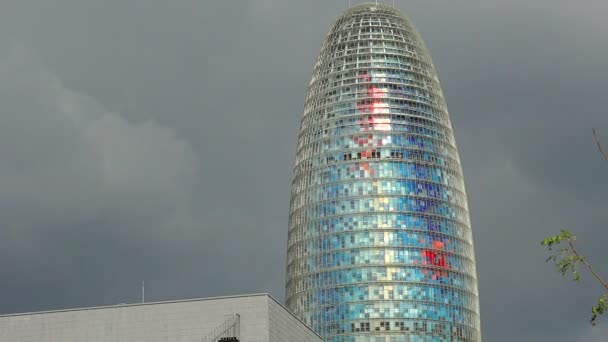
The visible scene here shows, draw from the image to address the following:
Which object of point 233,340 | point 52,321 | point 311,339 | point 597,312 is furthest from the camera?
point 311,339

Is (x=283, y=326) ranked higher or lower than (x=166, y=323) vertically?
lower

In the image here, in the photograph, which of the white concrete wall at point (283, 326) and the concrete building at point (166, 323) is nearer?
the concrete building at point (166, 323)

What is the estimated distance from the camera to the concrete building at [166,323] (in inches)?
4584

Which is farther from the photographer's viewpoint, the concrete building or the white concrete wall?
the white concrete wall

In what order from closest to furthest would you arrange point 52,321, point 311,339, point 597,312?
point 597,312 < point 52,321 < point 311,339

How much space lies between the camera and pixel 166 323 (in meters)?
119

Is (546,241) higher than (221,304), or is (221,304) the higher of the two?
(221,304)

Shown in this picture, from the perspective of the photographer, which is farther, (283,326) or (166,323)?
(283,326)

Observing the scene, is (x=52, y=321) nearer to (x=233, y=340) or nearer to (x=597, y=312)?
(x=233, y=340)

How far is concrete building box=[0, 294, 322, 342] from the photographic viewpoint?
11644 centimetres

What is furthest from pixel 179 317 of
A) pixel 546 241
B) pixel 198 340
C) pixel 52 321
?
pixel 546 241

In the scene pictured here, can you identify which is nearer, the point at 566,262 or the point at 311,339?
the point at 566,262

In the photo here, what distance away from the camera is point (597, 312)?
160 ft

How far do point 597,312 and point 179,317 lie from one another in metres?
74.5
